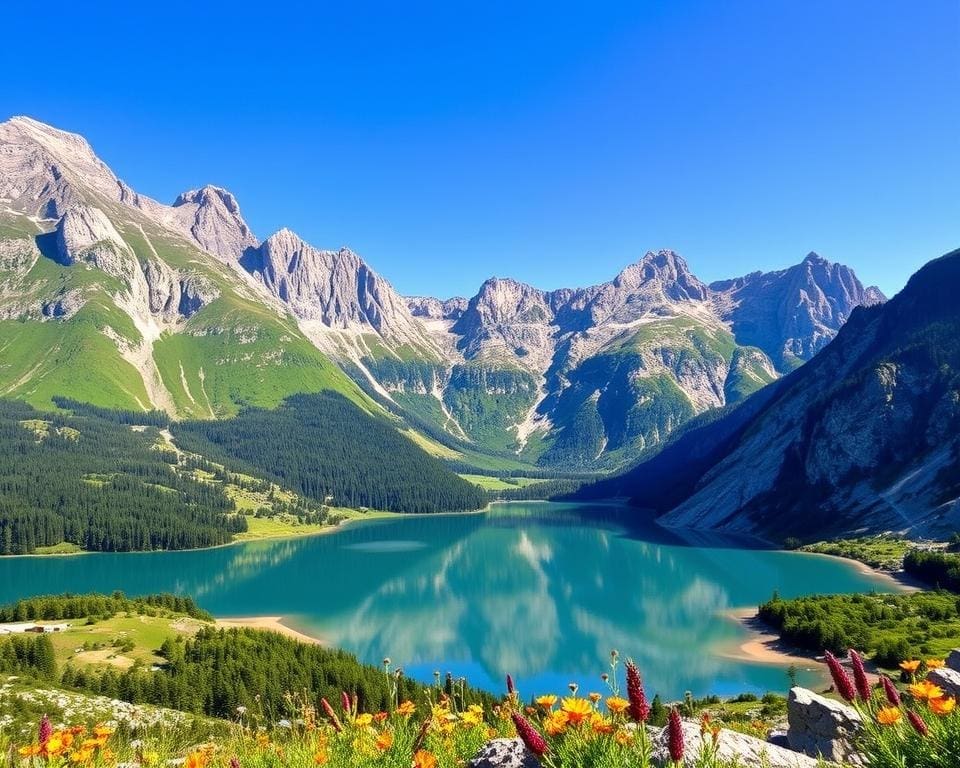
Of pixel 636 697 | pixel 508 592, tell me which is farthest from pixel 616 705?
pixel 508 592

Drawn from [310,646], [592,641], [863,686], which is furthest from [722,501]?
[863,686]

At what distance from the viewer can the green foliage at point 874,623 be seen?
56.8 m

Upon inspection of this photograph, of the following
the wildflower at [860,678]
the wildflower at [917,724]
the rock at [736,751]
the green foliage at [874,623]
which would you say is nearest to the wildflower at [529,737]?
the rock at [736,751]

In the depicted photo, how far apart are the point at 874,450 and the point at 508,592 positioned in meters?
103

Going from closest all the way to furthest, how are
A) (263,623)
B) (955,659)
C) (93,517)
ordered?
1. (955,659)
2. (263,623)
3. (93,517)

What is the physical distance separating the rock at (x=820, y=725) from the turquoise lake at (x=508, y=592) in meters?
52.4

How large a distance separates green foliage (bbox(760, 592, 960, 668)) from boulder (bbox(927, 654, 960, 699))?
171ft

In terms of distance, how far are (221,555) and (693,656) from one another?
128m

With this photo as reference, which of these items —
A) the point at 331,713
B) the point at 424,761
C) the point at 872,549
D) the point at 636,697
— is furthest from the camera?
the point at 872,549

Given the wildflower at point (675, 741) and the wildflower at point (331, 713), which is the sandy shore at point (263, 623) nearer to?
the wildflower at point (331, 713)

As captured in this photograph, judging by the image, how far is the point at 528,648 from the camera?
3118 inches

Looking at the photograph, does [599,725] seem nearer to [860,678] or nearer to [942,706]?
[860,678]

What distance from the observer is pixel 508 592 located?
381 ft

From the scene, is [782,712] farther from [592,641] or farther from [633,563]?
[633,563]
